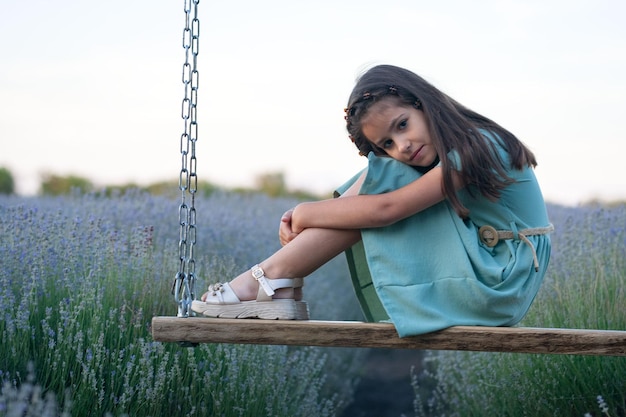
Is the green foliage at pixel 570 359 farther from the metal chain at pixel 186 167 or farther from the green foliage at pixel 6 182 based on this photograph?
the green foliage at pixel 6 182

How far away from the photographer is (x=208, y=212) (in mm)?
5102

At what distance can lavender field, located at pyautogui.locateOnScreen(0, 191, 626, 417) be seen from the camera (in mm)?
2719

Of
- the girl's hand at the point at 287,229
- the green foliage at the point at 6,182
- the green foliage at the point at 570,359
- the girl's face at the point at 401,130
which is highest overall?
the green foliage at the point at 6,182

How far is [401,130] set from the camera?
2.66 meters

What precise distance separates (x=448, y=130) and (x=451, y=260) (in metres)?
0.42

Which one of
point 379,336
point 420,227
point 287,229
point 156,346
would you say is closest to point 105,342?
point 156,346

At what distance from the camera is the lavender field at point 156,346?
8.92 ft

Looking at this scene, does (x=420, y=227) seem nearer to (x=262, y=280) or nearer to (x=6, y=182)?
(x=262, y=280)

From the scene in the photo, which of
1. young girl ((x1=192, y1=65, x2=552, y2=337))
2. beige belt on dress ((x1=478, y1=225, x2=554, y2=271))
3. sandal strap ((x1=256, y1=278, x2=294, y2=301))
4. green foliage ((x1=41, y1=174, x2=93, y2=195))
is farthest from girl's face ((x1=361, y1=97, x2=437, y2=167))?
green foliage ((x1=41, y1=174, x2=93, y2=195))

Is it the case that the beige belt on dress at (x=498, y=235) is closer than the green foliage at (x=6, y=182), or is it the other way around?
the beige belt on dress at (x=498, y=235)

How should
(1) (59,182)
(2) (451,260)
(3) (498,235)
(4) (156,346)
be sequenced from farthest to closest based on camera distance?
(1) (59,182) < (4) (156,346) < (3) (498,235) < (2) (451,260)

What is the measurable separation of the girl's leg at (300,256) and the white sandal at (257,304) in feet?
0.09

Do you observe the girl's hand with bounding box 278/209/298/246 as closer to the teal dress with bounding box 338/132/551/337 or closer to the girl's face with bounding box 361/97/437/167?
the teal dress with bounding box 338/132/551/337

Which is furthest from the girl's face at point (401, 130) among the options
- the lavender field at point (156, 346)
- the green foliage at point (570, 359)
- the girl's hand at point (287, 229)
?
the green foliage at point (570, 359)
